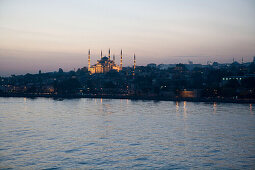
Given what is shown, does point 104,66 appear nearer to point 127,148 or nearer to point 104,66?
point 104,66

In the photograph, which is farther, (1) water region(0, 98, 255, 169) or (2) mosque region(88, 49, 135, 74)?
(2) mosque region(88, 49, 135, 74)

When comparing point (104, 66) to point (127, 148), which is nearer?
point (127, 148)

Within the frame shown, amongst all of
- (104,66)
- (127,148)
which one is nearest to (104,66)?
(104,66)

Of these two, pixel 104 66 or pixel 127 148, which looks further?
pixel 104 66

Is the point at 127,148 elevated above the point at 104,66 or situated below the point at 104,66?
below

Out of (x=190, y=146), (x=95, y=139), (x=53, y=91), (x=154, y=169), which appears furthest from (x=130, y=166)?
(x=53, y=91)

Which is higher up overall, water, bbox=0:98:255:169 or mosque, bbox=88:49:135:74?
mosque, bbox=88:49:135:74

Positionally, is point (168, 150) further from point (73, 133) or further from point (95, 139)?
point (73, 133)

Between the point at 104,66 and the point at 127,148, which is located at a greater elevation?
the point at 104,66

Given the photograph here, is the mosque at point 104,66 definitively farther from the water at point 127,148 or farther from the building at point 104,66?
the water at point 127,148

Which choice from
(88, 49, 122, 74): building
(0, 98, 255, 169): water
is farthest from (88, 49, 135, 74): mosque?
(0, 98, 255, 169): water

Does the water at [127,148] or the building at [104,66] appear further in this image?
the building at [104,66]

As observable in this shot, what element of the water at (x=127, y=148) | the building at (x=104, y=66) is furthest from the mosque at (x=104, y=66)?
the water at (x=127, y=148)

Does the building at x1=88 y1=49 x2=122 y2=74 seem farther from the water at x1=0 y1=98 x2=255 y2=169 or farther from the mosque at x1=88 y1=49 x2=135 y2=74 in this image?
the water at x1=0 y1=98 x2=255 y2=169
